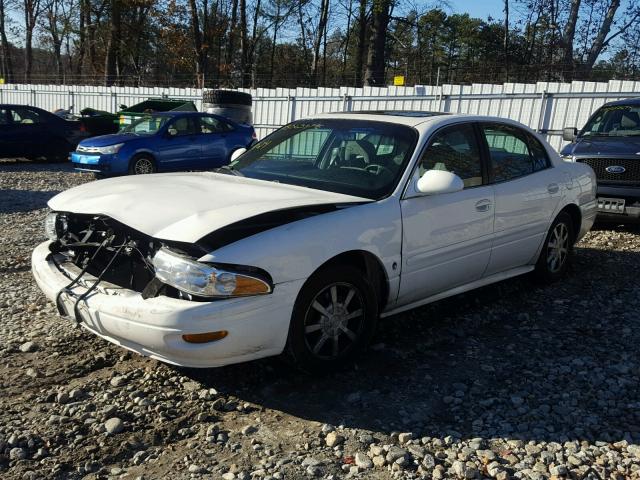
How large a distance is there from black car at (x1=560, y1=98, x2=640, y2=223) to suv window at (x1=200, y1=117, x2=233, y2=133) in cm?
743

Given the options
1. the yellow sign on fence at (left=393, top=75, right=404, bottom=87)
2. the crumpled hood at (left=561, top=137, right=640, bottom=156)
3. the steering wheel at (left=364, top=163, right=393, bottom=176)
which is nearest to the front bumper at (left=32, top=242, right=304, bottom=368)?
the steering wheel at (left=364, top=163, right=393, bottom=176)

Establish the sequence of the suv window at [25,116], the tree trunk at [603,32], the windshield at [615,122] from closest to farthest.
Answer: the windshield at [615,122], the suv window at [25,116], the tree trunk at [603,32]

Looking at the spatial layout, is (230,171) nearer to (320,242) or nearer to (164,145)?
(320,242)

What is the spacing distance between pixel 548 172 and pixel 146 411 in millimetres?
3926

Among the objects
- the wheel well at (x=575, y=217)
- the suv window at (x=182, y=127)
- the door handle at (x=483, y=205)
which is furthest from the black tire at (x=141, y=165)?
the door handle at (x=483, y=205)

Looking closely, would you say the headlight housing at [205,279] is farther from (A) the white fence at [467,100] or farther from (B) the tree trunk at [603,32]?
(B) the tree trunk at [603,32]

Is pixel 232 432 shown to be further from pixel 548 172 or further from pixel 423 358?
pixel 548 172

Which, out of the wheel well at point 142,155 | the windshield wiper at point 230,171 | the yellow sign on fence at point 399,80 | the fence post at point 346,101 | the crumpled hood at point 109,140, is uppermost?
the yellow sign on fence at point 399,80

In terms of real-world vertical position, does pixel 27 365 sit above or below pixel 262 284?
below

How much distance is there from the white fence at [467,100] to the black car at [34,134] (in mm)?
6278

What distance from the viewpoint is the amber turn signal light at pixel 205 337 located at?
2910 mm

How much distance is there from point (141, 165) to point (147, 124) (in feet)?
3.96

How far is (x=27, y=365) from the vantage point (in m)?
3.66

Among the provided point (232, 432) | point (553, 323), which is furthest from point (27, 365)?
point (553, 323)
